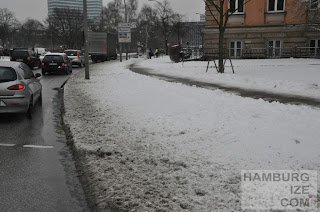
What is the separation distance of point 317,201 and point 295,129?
2.79 meters

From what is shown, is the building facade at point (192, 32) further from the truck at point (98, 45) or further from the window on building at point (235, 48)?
the window on building at point (235, 48)

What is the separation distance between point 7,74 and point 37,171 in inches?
169

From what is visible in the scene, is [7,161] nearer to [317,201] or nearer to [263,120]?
[317,201]

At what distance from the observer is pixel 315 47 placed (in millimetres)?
30328

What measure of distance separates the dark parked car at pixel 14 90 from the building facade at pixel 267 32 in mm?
23866

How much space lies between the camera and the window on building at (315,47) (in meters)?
30.3

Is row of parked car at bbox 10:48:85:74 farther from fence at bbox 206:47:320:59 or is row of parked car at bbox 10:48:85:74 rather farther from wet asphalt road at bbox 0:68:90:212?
fence at bbox 206:47:320:59

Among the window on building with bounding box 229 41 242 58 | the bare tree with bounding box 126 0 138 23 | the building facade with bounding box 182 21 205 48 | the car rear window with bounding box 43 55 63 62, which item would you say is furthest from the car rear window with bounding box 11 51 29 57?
the bare tree with bounding box 126 0 138 23

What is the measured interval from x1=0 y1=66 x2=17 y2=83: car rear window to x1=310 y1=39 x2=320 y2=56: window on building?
28.6 metres

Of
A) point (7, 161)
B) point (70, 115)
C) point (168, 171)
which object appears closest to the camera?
point (168, 171)

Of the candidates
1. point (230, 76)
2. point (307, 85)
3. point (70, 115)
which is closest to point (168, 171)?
point (70, 115)

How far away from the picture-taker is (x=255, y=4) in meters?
31.1

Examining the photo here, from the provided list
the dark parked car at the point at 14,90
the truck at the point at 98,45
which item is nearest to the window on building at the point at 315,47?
the truck at the point at 98,45

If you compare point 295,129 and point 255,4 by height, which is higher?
point 255,4
